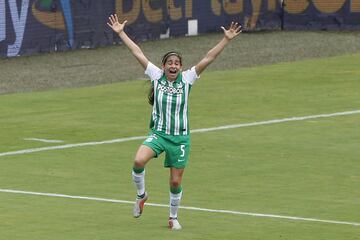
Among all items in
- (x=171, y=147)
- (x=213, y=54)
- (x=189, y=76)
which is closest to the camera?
(x=171, y=147)

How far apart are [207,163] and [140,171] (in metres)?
5.52

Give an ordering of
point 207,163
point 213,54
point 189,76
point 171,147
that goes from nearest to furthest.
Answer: point 171,147, point 213,54, point 189,76, point 207,163

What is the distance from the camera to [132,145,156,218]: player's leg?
16.5 meters

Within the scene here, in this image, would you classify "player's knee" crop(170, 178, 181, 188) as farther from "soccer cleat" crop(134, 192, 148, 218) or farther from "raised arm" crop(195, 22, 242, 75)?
"raised arm" crop(195, 22, 242, 75)

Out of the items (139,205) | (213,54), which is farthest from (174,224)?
(213,54)

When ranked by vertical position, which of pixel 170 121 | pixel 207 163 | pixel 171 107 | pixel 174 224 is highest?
pixel 171 107

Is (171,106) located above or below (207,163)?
above

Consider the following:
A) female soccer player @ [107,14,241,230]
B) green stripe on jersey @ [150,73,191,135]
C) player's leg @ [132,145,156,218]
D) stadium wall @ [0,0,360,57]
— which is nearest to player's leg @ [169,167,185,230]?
female soccer player @ [107,14,241,230]

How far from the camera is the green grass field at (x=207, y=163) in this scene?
16719 mm

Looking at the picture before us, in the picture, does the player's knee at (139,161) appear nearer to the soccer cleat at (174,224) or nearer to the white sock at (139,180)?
the white sock at (139,180)

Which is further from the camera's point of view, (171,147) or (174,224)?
(171,147)

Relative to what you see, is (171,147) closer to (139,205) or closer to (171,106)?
(171,106)

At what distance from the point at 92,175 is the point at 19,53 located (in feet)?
63.7

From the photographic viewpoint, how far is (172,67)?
16.6 metres
